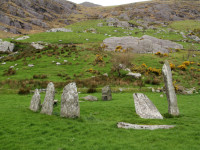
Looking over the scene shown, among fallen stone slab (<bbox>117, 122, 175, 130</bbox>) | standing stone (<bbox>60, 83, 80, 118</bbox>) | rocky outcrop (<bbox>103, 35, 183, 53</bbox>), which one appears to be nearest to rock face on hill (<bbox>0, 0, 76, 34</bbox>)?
rocky outcrop (<bbox>103, 35, 183, 53</bbox>)

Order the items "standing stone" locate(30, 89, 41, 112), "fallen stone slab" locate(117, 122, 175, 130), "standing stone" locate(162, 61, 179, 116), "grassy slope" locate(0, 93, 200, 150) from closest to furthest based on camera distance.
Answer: "grassy slope" locate(0, 93, 200, 150), "fallen stone slab" locate(117, 122, 175, 130), "standing stone" locate(162, 61, 179, 116), "standing stone" locate(30, 89, 41, 112)

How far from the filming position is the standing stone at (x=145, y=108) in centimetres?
1344

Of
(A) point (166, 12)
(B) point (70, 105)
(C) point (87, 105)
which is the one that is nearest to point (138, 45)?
(C) point (87, 105)

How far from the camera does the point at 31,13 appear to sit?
136 metres

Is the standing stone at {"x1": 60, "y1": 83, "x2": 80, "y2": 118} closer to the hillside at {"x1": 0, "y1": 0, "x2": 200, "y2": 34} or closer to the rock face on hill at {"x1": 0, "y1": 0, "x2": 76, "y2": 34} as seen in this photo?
the rock face on hill at {"x1": 0, "y1": 0, "x2": 76, "y2": 34}

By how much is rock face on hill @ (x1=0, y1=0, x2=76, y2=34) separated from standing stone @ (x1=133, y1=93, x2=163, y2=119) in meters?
101

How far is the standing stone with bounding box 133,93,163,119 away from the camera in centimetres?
1344

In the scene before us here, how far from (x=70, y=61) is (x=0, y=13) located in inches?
3429

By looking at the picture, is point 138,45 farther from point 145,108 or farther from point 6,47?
point 145,108

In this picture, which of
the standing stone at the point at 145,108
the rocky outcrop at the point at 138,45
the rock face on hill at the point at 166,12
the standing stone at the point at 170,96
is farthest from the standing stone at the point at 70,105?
the rock face on hill at the point at 166,12

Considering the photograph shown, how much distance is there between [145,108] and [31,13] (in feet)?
478

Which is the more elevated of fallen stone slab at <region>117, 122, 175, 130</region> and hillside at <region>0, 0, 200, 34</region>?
hillside at <region>0, 0, 200, 34</region>

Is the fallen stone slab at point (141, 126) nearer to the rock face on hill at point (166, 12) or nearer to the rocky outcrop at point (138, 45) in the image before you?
the rocky outcrop at point (138, 45)

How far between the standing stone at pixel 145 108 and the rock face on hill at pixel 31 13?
100538mm
